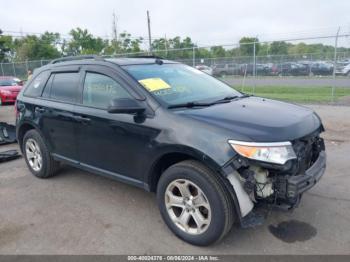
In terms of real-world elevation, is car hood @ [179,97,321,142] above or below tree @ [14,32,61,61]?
below

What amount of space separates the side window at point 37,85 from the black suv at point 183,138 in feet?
0.72

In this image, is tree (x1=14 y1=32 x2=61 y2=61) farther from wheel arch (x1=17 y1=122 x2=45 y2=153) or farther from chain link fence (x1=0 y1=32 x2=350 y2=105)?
wheel arch (x1=17 y1=122 x2=45 y2=153)

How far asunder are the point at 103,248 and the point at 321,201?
98.6 inches

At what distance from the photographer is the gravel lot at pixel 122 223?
301 centimetres

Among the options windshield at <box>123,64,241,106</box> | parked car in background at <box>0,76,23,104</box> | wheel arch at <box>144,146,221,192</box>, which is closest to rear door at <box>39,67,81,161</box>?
windshield at <box>123,64,241,106</box>

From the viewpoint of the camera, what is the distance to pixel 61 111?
4.16 meters

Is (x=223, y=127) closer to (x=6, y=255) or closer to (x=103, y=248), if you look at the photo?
(x=103, y=248)

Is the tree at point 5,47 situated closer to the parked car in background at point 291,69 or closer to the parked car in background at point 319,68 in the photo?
the parked car in background at point 291,69

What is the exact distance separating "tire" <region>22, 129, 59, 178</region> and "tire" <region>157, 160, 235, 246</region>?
222cm

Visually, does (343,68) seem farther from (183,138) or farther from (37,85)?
(183,138)

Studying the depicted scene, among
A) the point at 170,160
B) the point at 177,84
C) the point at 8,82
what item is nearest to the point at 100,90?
the point at 177,84

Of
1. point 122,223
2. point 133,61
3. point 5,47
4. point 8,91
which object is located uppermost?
point 5,47

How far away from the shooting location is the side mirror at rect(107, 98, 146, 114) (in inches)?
123

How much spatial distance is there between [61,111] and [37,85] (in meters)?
0.96
